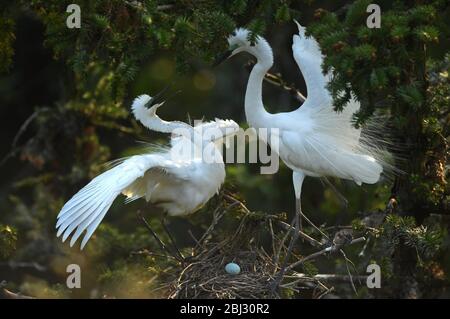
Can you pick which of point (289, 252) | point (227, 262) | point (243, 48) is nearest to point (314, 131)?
point (243, 48)

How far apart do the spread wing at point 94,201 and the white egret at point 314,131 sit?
788mm

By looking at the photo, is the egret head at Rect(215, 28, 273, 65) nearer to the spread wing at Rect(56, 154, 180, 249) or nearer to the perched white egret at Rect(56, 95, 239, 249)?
the perched white egret at Rect(56, 95, 239, 249)

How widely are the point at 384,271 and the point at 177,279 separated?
985mm

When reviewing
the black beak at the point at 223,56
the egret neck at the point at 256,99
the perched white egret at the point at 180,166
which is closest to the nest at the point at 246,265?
the perched white egret at the point at 180,166

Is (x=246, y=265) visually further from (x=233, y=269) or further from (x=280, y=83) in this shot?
(x=280, y=83)

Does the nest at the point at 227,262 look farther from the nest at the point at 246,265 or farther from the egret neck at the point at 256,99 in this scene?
the egret neck at the point at 256,99

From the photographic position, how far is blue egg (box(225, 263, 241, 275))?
4.07 metres

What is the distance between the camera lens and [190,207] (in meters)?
4.51

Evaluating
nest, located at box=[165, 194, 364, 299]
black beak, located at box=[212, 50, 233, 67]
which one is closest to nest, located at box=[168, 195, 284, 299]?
nest, located at box=[165, 194, 364, 299]

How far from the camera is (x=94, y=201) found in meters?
3.66

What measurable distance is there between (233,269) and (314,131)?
2.78 feet

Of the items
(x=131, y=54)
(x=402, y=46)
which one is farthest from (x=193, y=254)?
(x=402, y=46)

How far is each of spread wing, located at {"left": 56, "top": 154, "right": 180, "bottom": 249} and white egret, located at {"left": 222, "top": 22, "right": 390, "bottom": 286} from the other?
2.58 ft

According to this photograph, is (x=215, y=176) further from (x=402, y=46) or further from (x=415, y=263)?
(x=402, y=46)
